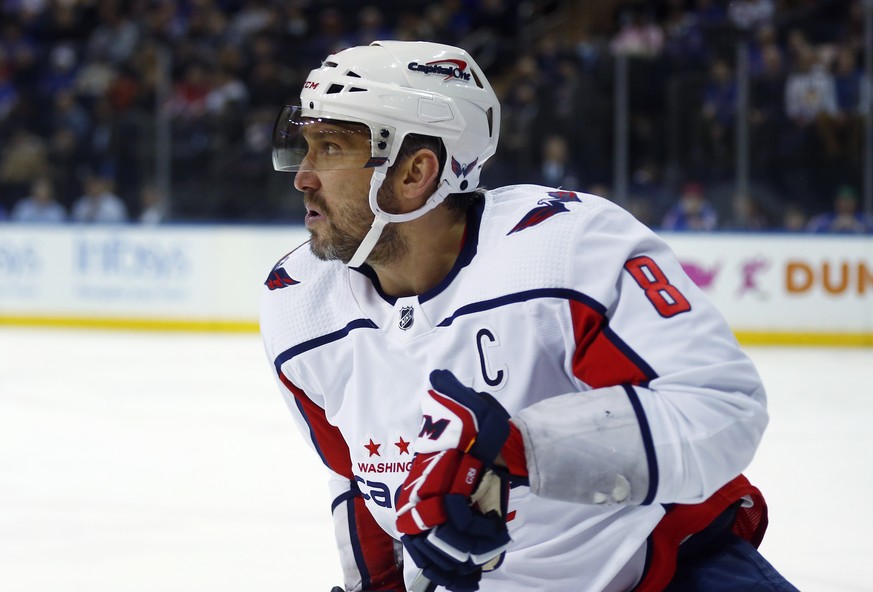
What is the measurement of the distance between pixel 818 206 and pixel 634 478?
6.77m

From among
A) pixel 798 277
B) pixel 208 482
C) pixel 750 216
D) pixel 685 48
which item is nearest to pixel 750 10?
pixel 685 48

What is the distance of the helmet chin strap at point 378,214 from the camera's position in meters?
1.72

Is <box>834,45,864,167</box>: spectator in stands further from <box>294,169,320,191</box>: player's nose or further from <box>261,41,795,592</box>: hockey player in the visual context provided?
<box>294,169,320,191</box>: player's nose

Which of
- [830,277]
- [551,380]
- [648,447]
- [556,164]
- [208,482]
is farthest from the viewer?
[556,164]

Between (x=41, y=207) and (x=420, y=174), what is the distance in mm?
7898

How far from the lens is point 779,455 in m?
3.99

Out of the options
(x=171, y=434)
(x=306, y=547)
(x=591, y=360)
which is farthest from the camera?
(x=171, y=434)

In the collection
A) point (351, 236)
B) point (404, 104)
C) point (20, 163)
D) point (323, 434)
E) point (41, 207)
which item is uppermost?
point (404, 104)

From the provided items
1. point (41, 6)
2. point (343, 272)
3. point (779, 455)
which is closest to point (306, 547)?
point (343, 272)

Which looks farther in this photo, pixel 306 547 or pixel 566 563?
pixel 306 547

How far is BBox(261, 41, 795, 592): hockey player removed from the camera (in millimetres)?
1361

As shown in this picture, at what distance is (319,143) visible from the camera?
178 centimetres

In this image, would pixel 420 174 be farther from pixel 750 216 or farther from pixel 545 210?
pixel 750 216

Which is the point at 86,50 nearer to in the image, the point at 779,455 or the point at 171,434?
the point at 171,434
